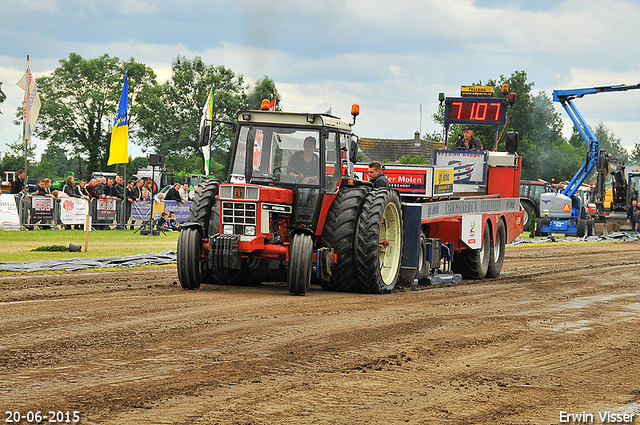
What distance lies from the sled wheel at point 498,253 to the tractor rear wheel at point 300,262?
20.8 feet

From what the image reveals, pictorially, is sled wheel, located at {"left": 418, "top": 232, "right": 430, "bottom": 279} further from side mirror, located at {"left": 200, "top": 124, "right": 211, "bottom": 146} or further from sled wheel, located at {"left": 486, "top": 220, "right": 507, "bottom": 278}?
side mirror, located at {"left": 200, "top": 124, "right": 211, "bottom": 146}

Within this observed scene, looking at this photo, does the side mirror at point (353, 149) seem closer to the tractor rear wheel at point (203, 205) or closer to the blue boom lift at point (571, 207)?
the tractor rear wheel at point (203, 205)

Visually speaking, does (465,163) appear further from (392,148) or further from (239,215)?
(392,148)

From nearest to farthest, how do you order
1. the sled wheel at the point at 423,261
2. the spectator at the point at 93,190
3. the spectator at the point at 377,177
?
the spectator at the point at 377,177 → the sled wheel at the point at 423,261 → the spectator at the point at 93,190

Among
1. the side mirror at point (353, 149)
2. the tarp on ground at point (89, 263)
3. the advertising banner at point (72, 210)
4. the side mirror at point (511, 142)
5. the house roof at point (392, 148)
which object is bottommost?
the tarp on ground at point (89, 263)

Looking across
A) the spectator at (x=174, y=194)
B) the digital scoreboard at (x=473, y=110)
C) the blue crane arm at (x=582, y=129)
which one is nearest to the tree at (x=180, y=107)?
the blue crane arm at (x=582, y=129)

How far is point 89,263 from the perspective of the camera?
44.5 ft

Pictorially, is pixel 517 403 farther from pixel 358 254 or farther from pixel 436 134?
pixel 436 134

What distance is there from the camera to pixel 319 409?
4.77m

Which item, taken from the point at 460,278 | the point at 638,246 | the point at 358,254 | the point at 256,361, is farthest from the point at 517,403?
the point at 638,246

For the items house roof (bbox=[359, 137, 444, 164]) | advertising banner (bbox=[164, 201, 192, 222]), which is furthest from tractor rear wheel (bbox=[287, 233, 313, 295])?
house roof (bbox=[359, 137, 444, 164])

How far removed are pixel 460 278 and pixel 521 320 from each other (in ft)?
17.0

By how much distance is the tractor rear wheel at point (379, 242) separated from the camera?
1038cm

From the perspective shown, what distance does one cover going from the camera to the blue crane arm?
1279 inches
